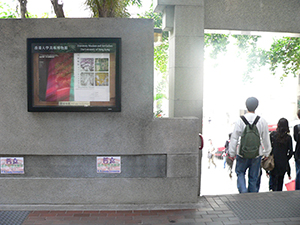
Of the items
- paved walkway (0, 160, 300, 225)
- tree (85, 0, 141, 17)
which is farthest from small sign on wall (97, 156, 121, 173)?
tree (85, 0, 141, 17)

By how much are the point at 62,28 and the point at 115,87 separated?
113 centimetres

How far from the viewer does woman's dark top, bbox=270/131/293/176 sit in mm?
5980

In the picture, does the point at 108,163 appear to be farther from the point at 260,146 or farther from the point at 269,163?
the point at 269,163

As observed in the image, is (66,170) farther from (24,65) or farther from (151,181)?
(24,65)

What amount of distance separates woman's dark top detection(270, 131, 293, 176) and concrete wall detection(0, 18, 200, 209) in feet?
6.54

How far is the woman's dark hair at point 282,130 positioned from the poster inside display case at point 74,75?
308 cm

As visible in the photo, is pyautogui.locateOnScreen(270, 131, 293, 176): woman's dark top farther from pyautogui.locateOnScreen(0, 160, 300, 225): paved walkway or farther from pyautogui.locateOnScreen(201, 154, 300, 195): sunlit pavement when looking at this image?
pyautogui.locateOnScreen(201, 154, 300, 195): sunlit pavement

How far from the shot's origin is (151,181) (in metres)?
4.88

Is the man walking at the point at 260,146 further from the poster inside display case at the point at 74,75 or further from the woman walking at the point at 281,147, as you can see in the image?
the poster inside display case at the point at 74,75

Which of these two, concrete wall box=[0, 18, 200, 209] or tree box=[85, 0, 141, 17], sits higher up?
tree box=[85, 0, 141, 17]

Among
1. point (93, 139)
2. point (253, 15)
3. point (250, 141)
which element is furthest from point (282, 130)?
point (93, 139)

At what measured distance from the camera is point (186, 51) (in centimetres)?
555

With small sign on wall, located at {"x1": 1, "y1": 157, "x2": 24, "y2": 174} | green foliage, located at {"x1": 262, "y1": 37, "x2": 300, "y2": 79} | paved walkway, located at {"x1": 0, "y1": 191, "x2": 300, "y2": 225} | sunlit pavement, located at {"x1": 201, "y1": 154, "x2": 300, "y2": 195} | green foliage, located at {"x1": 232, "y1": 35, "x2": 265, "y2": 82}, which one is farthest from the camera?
sunlit pavement, located at {"x1": 201, "y1": 154, "x2": 300, "y2": 195}

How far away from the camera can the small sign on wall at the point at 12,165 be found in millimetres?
4824
